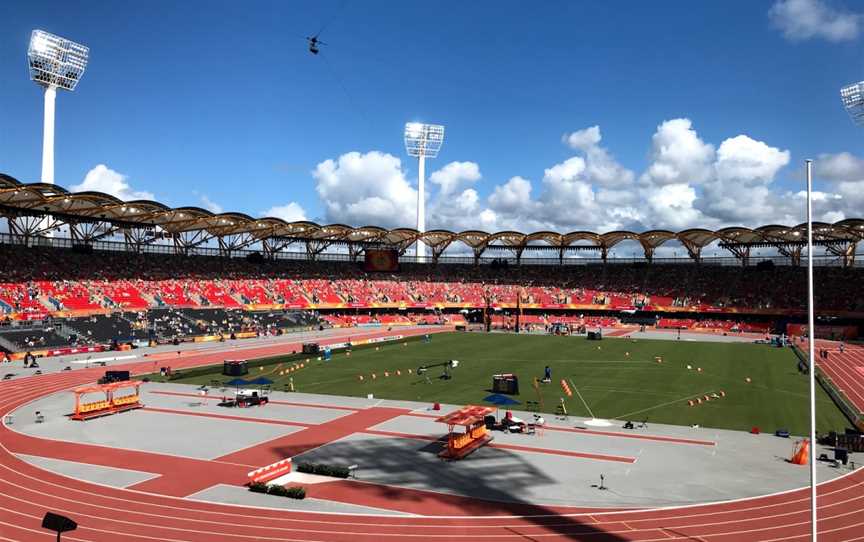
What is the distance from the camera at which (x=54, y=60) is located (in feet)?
292

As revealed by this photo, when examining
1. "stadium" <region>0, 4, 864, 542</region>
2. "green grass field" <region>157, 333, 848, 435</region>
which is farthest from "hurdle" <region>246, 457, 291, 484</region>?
"green grass field" <region>157, 333, 848, 435</region>

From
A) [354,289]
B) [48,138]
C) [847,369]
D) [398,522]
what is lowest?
[398,522]

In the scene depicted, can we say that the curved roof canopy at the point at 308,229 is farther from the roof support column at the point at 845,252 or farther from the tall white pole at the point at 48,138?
the tall white pole at the point at 48,138

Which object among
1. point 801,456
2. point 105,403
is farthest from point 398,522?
point 105,403

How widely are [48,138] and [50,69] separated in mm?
10089

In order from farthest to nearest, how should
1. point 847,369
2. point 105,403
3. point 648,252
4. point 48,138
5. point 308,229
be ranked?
point 648,252 → point 308,229 → point 48,138 → point 847,369 → point 105,403

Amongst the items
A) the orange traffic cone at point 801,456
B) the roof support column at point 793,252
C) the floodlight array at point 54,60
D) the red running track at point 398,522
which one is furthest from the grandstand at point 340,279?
the orange traffic cone at point 801,456

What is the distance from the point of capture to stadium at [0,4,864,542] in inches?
772

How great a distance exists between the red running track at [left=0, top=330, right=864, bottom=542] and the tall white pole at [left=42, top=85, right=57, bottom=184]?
7972 centimetres

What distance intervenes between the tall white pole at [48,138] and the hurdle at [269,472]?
270ft

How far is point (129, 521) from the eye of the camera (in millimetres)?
18766

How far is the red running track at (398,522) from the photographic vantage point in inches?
696

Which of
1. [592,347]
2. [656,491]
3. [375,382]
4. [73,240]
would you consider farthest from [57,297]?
[656,491]

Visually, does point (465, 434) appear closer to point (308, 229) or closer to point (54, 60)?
point (308, 229)
